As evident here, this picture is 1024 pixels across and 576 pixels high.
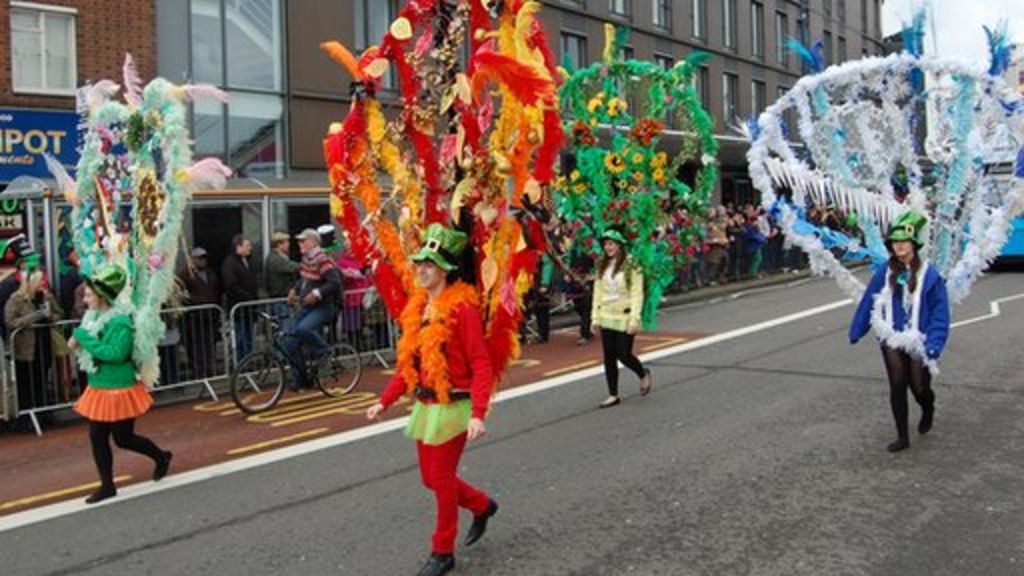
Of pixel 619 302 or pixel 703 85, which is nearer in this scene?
pixel 619 302

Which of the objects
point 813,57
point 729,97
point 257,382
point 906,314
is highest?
point 729,97

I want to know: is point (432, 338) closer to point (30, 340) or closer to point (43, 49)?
point (30, 340)

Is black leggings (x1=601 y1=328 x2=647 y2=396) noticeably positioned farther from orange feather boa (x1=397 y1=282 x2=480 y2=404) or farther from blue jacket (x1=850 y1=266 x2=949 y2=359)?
orange feather boa (x1=397 y1=282 x2=480 y2=404)

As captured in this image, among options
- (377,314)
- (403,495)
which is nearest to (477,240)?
(403,495)

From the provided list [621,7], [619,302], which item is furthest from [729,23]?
[619,302]

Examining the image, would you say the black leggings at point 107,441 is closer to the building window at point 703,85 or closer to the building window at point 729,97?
the building window at point 703,85

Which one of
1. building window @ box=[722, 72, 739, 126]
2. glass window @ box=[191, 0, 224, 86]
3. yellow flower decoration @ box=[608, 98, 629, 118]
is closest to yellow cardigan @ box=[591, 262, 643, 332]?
yellow flower decoration @ box=[608, 98, 629, 118]

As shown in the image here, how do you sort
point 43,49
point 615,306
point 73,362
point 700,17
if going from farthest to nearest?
point 700,17 → point 43,49 → point 73,362 → point 615,306

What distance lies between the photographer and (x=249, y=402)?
953 centimetres

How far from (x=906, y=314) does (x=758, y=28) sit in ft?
110

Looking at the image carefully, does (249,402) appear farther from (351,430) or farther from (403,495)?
(403,495)

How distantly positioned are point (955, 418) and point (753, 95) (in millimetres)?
30579

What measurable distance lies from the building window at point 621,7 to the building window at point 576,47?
2291 millimetres

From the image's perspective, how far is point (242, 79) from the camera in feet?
60.5
